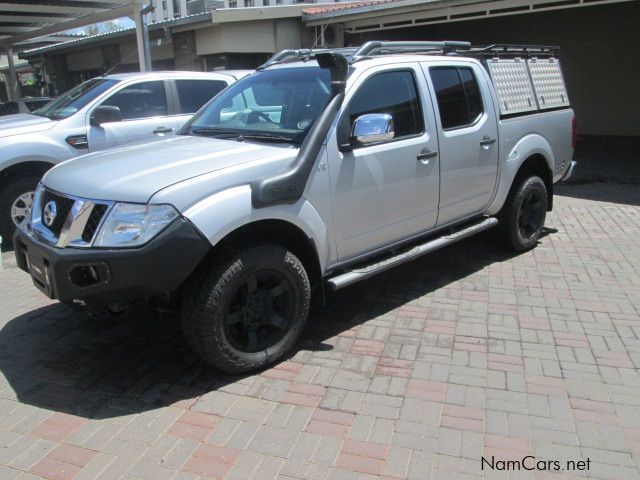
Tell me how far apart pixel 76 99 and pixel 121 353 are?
413cm

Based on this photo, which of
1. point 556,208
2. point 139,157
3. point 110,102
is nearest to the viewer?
point 139,157

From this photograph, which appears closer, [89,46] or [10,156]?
[10,156]

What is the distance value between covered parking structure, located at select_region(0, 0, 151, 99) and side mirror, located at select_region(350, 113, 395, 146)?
8.96 meters

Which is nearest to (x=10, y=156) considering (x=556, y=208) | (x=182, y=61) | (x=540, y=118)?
(x=540, y=118)

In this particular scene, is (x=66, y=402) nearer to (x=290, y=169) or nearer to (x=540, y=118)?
(x=290, y=169)

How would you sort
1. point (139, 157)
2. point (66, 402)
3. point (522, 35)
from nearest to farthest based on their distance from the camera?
point (66, 402) → point (139, 157) → point (522, 35)

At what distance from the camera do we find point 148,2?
11672 mm

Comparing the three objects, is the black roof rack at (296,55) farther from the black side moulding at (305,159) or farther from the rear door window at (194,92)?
the rear door window at (194,92)

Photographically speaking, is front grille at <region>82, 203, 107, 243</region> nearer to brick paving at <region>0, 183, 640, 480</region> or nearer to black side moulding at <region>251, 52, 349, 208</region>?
black side moulding at <region>251, 52, 349, 208</region>

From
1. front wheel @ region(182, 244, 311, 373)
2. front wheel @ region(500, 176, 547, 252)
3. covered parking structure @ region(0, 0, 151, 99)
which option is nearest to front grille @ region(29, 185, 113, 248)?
front wheel @ region(182, 244, 311, 373)

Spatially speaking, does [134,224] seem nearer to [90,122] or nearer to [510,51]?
[90,122]

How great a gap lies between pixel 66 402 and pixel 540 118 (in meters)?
4.94

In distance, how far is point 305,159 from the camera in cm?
347

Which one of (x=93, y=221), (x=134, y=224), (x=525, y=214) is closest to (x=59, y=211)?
(x=93, y=221)
